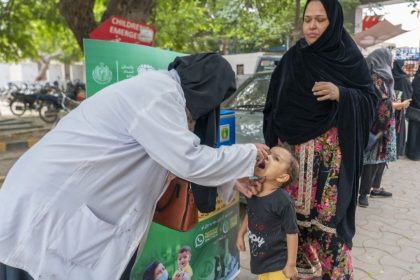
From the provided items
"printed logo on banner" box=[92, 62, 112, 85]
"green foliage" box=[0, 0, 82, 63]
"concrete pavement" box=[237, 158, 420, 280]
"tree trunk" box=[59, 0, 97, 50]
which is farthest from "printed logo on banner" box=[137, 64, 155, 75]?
"green foliage" box=[0, 0, 82, 63]

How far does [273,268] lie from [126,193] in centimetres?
97

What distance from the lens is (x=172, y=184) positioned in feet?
5.87

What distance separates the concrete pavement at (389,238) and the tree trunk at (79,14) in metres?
4.58

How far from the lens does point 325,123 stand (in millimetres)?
2123

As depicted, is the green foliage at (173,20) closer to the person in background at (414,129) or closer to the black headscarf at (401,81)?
the black headscarf at (401,81)

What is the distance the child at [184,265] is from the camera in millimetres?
2259

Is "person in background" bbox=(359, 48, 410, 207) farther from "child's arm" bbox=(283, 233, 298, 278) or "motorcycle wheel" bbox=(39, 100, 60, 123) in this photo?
"motorcycle wheel" bbox=(39, 100, 60, 123)

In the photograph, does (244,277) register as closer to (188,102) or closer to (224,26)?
(188,102)

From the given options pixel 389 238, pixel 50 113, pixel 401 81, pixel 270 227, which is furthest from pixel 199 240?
pixel 50 113

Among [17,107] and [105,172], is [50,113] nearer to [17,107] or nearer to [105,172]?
[17,107]

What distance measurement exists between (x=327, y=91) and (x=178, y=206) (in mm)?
985

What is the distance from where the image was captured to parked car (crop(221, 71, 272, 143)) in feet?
12.8

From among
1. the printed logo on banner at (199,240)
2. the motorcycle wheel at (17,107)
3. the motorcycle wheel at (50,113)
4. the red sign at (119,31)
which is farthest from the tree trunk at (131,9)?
the motorcycle wheel at (17,107)

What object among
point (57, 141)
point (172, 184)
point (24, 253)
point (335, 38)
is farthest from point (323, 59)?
point (24, 253)
